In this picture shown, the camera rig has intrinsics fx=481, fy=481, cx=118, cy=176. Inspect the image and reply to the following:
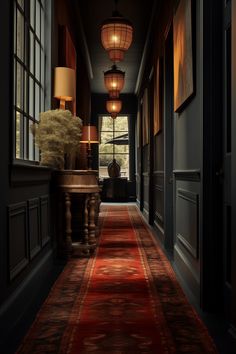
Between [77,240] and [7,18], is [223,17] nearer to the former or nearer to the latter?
[7,18]

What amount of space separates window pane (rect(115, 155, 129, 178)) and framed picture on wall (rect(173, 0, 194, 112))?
1182 centimetres

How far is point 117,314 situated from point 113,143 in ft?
44.3

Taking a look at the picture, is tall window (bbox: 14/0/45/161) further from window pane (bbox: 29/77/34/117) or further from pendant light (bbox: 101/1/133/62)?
pendant light (bbox: 101/1/133/62)

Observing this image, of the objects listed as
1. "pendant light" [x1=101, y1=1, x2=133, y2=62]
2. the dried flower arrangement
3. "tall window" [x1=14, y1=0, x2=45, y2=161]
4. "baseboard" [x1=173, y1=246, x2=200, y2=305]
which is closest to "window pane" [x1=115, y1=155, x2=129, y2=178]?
"pendant light" [x1=101, y1=1, x2=133, y2=62]

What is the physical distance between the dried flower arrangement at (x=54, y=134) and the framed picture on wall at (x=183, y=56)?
1113 millimetres

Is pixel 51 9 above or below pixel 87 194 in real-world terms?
above

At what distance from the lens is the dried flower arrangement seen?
4625mm

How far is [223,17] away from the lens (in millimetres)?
3088

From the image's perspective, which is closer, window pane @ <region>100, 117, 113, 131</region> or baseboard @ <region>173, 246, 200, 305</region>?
baseboard @ <region>173, 246, 200, 305</region>

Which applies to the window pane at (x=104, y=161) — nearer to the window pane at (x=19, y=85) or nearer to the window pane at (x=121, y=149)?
the window pane at (x=121, y=149)

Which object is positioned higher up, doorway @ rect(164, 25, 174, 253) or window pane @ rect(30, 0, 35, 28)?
window pane @ rect(30, 0, 35, 28)

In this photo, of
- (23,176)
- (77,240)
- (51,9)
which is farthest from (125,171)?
(23,176)

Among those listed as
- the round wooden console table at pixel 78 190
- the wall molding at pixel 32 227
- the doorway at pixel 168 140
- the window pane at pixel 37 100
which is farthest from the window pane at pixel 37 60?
the doorway at pixel 168 140

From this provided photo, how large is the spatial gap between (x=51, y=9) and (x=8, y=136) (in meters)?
2.90
